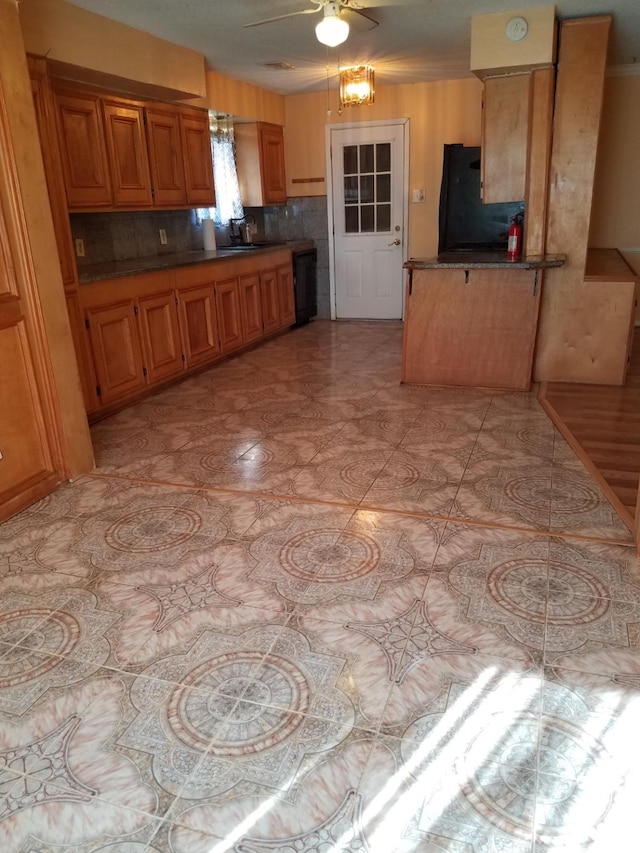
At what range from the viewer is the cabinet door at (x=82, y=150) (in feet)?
12.1

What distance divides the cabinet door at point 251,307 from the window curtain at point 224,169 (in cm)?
80

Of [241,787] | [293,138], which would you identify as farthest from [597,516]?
[293,138]

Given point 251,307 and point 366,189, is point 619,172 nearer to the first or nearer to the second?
point 366,189

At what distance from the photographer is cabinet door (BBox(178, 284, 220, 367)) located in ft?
15.6

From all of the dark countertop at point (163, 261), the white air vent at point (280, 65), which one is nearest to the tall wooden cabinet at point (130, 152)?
the dark countertop at point (163, 261)

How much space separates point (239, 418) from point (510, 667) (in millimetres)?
2551

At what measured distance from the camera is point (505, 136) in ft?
13.8

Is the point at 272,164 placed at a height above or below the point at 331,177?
above

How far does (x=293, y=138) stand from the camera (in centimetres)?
669

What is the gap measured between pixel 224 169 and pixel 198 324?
1997 mm

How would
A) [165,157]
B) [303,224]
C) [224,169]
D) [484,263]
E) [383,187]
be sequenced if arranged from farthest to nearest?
[303,224] < [383,187] < [224,169] < [165,157] < [484,263]

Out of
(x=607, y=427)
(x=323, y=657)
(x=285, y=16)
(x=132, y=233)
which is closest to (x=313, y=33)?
(x=285, y=16)

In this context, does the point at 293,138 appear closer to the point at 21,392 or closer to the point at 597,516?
the point at 21,392

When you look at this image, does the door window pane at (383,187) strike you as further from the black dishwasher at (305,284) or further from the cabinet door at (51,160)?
the cabinet door at (51,160)
